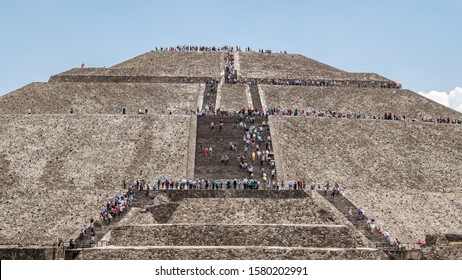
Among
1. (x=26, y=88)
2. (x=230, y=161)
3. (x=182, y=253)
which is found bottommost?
(x=182, y=253)

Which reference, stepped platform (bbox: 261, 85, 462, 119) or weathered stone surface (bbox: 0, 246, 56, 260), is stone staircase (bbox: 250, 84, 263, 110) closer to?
stepped platform (bbox: 261, 85, 462, 119)

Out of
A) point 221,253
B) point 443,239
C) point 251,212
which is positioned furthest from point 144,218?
point 443,239

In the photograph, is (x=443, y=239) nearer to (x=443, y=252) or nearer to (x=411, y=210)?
(x=443, y=252)

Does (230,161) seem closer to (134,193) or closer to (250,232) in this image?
(134,193)

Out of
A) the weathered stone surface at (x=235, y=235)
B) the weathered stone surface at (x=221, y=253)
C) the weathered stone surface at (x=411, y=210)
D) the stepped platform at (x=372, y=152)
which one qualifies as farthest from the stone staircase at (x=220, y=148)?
the weathered stone surface at (x=221, y=253)

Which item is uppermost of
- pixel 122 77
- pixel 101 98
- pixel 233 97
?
pixel 122 77
